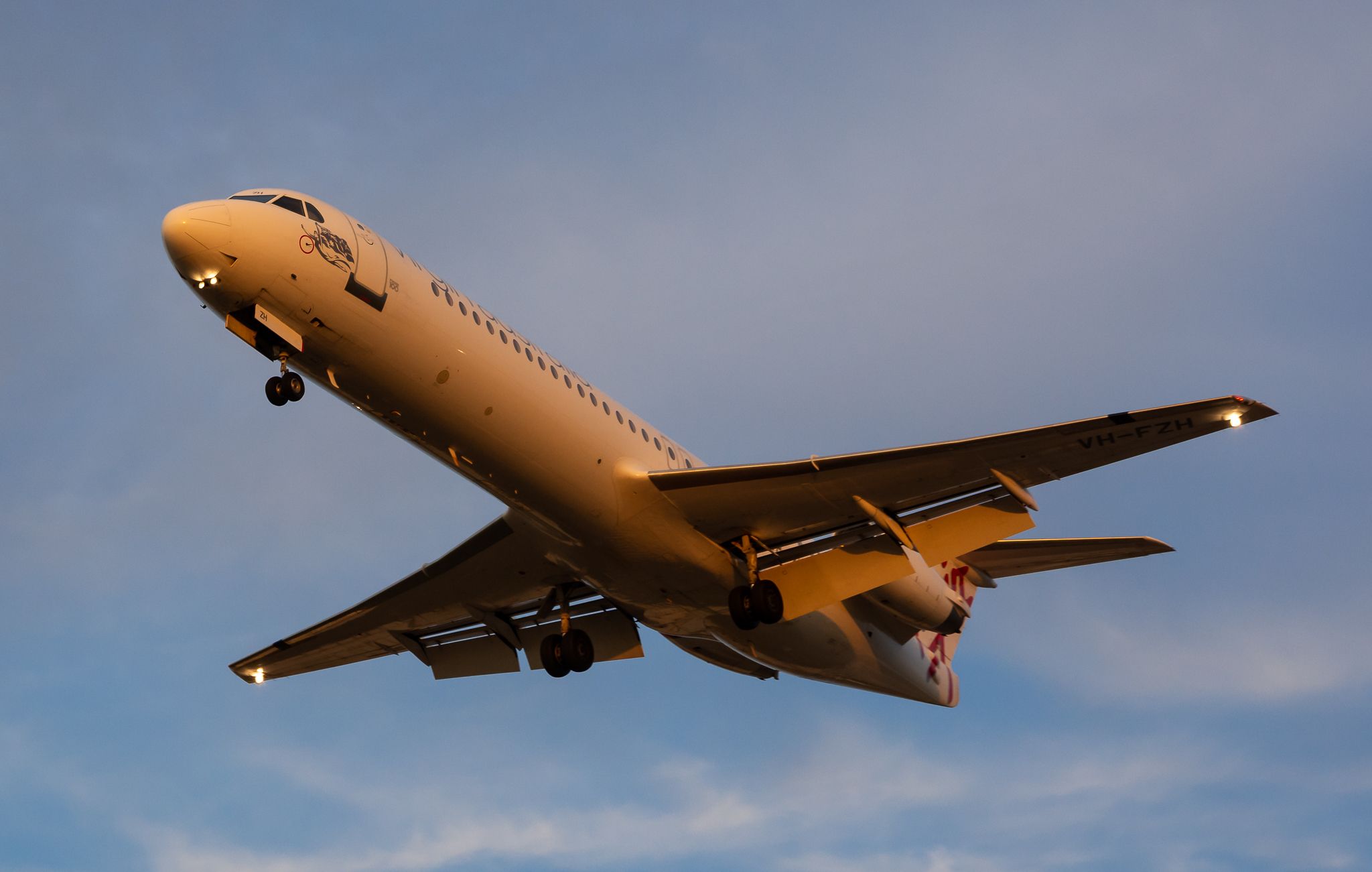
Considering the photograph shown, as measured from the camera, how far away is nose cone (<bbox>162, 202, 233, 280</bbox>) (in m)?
18.4

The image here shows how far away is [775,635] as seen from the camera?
24062mm

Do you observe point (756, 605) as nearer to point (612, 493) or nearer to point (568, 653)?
point (612, 493)

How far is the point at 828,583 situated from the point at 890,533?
151 centimetres

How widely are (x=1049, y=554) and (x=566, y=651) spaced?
8.30 metres

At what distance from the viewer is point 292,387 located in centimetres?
1938

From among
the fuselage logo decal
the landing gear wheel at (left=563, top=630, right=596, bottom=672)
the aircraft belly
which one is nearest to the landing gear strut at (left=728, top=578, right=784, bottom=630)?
the aircraft belly

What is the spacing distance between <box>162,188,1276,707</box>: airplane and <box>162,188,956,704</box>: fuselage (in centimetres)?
3

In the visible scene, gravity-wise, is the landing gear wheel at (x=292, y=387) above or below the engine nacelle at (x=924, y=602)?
above

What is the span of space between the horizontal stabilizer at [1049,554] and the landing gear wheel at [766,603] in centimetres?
375

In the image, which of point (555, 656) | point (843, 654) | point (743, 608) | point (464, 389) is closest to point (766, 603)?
point (743, 608)

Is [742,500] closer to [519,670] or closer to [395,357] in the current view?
[395,357]

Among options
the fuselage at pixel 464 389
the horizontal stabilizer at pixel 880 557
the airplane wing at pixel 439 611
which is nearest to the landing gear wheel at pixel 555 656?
the airplane wing at pixel 439 611

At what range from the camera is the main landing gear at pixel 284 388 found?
19.3 m

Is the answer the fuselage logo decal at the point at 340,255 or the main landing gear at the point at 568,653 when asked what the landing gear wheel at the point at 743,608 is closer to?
the main landing gear at the point at 568,653
